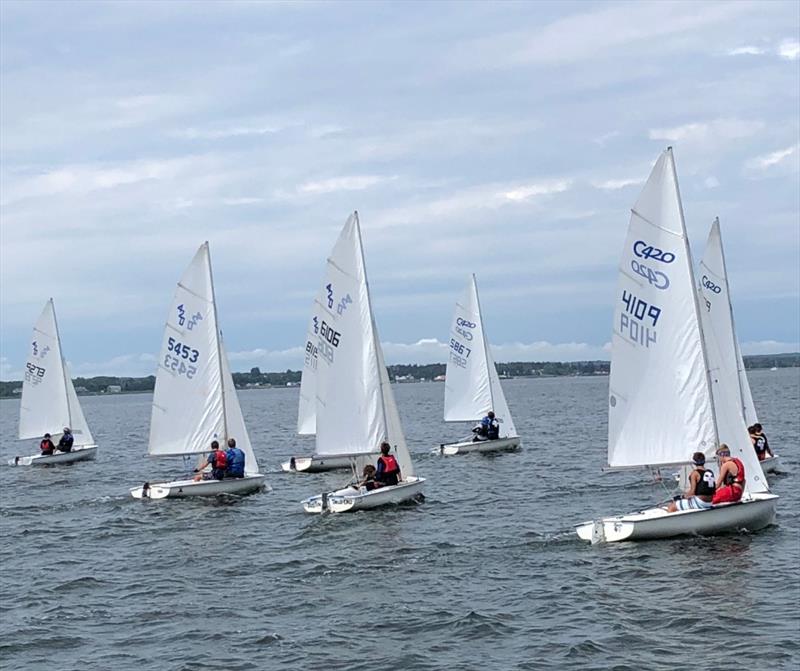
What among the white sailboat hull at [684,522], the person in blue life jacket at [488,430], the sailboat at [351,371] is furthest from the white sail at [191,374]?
the white sailboat hull at [684,522]

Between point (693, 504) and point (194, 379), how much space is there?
15.8 m

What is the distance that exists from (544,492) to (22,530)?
12720 millimetres

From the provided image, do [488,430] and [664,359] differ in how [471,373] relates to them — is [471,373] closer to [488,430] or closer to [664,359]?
[488,430]

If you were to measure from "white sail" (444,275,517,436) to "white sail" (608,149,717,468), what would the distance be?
20.2 meters

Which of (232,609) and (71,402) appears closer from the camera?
(232,609)

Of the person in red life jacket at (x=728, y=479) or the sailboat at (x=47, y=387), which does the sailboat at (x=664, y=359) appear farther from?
the sailboat at (x=47, y=387)

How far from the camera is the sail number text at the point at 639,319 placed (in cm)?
2116

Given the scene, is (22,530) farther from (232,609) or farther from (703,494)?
(703,494)

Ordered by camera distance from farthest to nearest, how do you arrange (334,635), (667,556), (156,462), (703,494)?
1. (156,462)
2. (703,494)
3. (667,556)
4. (334,635)

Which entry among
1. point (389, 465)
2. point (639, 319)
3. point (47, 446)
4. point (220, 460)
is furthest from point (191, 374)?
point (639, 319)

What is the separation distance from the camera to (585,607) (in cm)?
1599

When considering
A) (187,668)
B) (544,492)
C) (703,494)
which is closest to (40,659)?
(187,668)

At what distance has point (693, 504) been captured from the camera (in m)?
19.4

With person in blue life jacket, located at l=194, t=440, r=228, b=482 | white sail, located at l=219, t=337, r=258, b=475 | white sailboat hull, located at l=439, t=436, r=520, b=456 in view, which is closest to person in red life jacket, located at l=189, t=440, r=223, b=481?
person in blue life jacket, located at l=194, t=440, r=228, b=482
